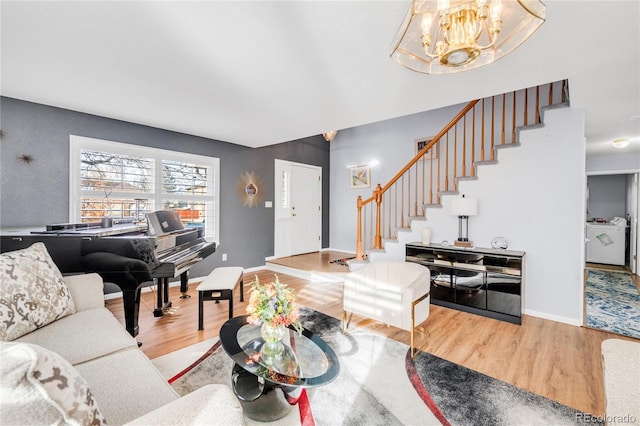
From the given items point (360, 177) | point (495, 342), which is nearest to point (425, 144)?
point (360, 177)

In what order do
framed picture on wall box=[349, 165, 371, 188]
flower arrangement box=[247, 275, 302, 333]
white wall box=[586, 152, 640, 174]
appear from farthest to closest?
framed picture on wall box=[349, 165, 371, 188]
white wall box=[586, 152, 640, 174]
flower arrangement box=[247, 275, 302, 333]

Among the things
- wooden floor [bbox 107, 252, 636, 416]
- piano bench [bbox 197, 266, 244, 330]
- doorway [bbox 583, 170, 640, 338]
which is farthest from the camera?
doorway [bbox 583, 170, 640, 338]

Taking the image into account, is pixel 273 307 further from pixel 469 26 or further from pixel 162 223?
pixel 162 223

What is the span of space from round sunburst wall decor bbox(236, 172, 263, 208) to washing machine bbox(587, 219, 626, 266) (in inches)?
254

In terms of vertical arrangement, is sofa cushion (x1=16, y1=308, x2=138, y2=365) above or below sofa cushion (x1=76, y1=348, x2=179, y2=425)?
above

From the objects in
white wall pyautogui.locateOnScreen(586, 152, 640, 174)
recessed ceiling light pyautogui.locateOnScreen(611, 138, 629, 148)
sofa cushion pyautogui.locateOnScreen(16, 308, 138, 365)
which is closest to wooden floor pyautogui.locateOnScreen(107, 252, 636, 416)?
sofa cushion pyautogui.locateOnScreen(16, 308, 138, 365)

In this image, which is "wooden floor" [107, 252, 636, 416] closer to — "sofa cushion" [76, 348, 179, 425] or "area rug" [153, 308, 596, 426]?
"area rug" [153, 308, 596, 426]

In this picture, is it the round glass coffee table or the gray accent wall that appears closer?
the round glass coffee table

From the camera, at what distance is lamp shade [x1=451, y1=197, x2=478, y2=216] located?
130 inches

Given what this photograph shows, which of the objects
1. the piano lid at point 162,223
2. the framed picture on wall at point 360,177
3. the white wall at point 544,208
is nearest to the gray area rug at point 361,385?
the piano lid at point 162,223

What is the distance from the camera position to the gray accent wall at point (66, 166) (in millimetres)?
2916

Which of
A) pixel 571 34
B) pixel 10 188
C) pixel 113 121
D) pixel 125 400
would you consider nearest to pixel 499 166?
pixel 571 34

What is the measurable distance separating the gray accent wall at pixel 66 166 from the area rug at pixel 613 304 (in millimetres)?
4697

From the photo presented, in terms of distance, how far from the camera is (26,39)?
1.87 m
